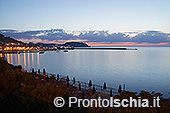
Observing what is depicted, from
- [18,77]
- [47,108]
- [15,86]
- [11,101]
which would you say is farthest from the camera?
[18,77]

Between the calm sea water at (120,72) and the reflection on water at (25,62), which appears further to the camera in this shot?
the reflection on water at (25,62)

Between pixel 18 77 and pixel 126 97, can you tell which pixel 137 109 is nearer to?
pixel 126 97

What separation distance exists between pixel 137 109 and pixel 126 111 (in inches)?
27.7

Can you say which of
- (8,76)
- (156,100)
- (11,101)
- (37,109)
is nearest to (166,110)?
(156,100)

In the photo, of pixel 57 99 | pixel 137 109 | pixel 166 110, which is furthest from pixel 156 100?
pixel 57 99

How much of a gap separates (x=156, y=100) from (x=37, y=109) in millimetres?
8017

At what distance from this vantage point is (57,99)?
10.1 m

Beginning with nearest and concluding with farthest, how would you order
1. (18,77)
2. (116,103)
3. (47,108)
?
(47,108)
(116,103)
(18,77)

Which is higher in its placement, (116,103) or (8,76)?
(8,76)

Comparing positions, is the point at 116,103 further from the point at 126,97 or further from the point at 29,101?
the point at 29,101

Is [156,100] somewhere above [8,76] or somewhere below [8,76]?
below

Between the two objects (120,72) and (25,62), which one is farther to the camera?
(25,62)

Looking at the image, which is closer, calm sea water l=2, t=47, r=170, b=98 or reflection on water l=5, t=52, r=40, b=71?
calm sea water l=2, t=47, r=170, b=98

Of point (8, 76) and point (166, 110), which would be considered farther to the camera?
point (8, 76)
